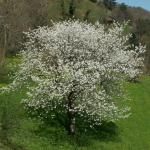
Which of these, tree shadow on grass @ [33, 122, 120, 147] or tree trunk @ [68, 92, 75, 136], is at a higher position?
tree trunk @ [68, 92, 75, 136]

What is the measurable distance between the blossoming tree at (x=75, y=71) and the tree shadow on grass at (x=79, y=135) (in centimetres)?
93

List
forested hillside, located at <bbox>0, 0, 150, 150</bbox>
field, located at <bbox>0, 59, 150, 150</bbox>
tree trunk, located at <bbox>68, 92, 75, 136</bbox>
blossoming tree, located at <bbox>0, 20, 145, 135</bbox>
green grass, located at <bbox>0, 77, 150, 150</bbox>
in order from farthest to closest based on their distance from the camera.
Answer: tree trunk, located at <bbox>68, 92, 75, 136</bbox>
blossoming tree, located at <bbox>0, 20, 145, 135</bbox>
forested hillside, located at <bbox>0, 0, 150, 150</bbox>
green grass, located at <bbox>0, 77, 150, 150</bbox>
field, located at <bbox>0, 59, 150, 150</bbox>

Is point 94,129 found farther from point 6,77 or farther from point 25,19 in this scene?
point 25,19

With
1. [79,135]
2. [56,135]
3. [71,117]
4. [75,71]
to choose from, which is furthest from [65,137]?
[75,71]

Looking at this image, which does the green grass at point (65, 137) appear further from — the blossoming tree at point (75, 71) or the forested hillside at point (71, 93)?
the blossoming tree at point (75, 71)

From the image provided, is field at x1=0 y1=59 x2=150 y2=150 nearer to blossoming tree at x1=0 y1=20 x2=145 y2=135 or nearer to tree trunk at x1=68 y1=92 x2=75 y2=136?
tree trunk at x1=68 y1=92 x2=75 y2=136

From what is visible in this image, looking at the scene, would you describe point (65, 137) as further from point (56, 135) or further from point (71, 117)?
point (71, 117)

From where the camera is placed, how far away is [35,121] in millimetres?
54594

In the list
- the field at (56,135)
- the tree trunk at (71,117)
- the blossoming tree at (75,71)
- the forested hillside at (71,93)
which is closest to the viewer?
the field at (56,135)

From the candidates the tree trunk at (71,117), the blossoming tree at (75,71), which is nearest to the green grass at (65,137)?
the tree trunk at (71,117)

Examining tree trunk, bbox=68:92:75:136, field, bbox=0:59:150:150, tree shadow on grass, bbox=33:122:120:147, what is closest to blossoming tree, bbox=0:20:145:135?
tree trunk, bbox=68:92:75:136

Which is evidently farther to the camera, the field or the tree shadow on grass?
the tree shadow on grass

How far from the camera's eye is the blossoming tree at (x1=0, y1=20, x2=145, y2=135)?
51.3 metres

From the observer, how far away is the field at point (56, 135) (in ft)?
162
